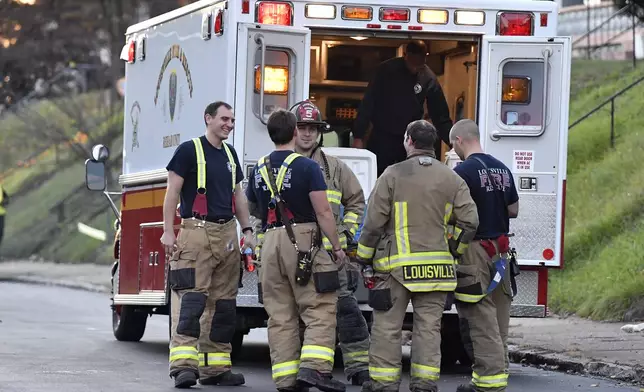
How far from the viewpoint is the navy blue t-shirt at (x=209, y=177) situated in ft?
34.1

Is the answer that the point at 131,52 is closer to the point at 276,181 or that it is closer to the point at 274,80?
the point at 274,80

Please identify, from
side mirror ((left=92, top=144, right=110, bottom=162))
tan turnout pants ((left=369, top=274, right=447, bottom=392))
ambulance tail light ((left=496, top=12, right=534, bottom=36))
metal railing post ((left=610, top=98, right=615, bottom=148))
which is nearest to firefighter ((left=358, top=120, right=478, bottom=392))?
tan turnout pants ((left=369, top=274, right=447, bottom=392))

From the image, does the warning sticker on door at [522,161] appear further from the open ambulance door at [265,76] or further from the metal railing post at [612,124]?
the metal railing post at [612,124]

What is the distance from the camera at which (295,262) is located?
32.0ft

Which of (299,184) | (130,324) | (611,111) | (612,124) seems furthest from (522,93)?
(611,111)

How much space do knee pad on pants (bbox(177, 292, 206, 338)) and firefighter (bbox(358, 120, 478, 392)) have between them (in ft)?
4.34

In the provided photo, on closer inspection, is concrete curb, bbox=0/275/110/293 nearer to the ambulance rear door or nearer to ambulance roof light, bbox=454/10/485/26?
the ambulance rear door

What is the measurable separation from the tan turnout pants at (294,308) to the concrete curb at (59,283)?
48.3 feet

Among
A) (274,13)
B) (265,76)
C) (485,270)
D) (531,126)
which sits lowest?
(485,270)

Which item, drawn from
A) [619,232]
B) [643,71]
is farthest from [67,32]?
[619,232]

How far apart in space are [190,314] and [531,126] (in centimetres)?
340

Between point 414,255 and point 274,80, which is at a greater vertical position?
point 274,80

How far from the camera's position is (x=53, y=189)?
38188 mm

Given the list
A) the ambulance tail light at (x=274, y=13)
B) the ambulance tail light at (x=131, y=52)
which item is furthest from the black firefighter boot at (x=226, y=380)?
the ambulance tail light at (x=131, y=52)
